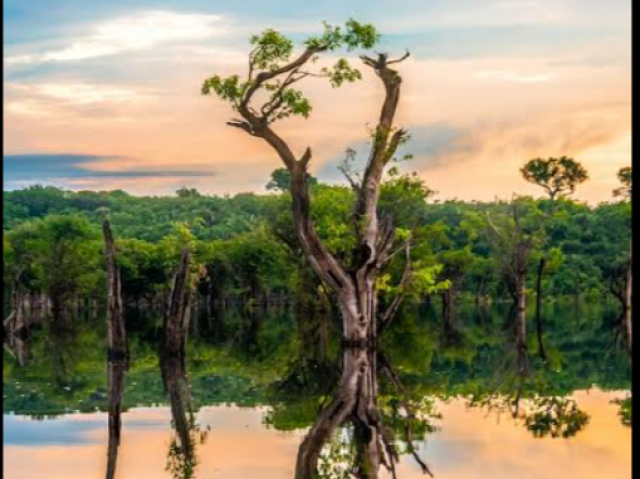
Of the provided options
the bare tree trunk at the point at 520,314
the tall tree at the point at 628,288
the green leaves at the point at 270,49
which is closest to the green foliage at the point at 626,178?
the tall tree at the point at 628,288

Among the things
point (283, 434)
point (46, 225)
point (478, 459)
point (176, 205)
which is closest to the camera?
point (478, 459)

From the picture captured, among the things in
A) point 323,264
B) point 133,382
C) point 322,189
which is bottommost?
point 133,382

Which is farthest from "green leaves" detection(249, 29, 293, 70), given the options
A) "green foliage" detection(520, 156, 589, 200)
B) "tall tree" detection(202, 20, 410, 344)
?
"green foliage" detection(520, 156, 589, 200)

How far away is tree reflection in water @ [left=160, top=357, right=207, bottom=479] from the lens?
1491 cm

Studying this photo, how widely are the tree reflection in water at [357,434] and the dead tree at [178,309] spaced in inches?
263

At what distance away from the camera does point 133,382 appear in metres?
25.7

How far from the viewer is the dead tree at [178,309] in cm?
3086

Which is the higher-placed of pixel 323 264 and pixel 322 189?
pixel 322 189

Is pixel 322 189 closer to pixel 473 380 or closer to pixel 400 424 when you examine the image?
pixel 473 380

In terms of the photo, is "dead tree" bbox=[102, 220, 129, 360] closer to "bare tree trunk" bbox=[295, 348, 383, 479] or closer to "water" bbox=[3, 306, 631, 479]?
"water" bbox=[3, 306, 631, 479]

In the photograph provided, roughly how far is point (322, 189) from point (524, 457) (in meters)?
42.7

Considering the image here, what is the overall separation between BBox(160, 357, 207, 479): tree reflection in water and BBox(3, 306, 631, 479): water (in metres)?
0.04

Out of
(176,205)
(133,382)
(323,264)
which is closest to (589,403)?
(133,382)

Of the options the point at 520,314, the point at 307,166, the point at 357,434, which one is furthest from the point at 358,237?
the point at 520,314
